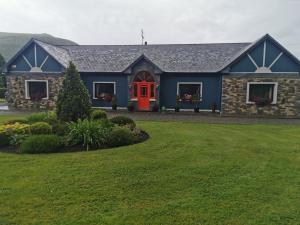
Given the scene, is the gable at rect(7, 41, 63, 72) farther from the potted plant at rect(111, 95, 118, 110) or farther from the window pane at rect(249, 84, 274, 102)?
the window pane at rect(249, 84, 274, 102)

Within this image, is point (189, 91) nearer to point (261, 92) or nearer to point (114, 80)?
point (261, 92)

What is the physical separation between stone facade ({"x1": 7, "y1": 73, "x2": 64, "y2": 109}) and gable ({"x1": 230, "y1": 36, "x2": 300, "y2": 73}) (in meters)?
14.5

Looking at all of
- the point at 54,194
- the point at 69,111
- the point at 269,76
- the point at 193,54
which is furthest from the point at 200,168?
the point at 193,54

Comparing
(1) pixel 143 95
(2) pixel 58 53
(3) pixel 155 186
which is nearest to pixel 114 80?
(1) pixel 143 95

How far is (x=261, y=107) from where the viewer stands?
65.1 feet

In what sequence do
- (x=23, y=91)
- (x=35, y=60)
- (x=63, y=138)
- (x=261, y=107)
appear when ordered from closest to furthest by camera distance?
(x=63, y=138) < (x=261, y=107) < (x=35, y=60) < (x=23, y=91)

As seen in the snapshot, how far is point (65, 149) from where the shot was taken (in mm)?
9062

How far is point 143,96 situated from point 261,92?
898cm

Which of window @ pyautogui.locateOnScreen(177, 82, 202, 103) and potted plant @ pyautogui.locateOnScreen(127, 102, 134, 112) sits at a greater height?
window @ pyautogui.locateOnScreen(177, 82, 202, 103)

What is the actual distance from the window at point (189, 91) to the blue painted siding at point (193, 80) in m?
0.27

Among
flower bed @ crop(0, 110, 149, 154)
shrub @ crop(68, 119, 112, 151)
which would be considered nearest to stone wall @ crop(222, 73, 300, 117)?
flower bed @ crop(0, 110, 149, 154)

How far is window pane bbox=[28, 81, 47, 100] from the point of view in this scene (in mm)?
23109

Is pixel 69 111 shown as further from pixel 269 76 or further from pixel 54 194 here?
pixel 269 76

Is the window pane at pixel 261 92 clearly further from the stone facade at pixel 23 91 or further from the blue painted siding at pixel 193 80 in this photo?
the stone facade at pixel 23 91
